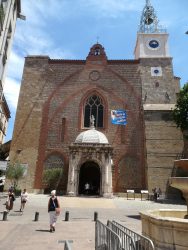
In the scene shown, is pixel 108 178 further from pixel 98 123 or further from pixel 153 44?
pixel 153 44

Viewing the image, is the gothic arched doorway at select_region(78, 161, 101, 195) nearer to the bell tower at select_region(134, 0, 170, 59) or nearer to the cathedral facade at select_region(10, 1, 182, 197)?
the cathedral facade at select_region(10, 1, 182, 197)

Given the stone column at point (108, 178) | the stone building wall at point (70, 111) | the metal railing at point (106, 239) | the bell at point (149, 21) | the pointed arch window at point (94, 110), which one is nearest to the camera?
the metal railing at point (106, 239)

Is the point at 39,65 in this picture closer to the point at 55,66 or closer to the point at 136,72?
the point at 55,66

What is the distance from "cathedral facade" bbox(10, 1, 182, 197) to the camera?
2713 centimetres

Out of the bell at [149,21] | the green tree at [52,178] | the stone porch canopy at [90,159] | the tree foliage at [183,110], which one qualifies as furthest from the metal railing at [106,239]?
the bell at [149,21]

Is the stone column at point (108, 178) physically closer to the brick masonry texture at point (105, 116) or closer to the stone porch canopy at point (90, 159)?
the stone porch canopy at point (90, 159)

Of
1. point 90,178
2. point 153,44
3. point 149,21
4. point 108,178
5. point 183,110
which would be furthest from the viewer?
point 149,21

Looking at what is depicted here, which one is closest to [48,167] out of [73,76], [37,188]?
[37,188]

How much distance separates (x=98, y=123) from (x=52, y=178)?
9.16 meters

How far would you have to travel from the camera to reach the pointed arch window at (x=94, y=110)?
31.4m

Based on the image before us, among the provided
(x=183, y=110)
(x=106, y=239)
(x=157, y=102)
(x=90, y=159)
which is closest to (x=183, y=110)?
(x=183, y=110)

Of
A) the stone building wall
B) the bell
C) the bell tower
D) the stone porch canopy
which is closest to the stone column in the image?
the stone porch canopy

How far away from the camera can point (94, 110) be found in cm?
3178

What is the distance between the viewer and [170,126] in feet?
95.0
